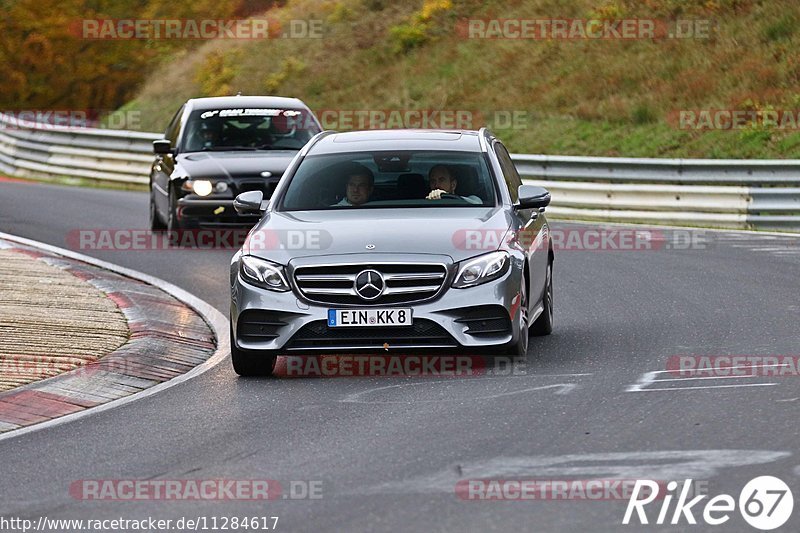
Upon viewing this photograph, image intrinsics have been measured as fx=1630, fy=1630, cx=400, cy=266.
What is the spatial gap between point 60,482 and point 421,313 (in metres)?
3.20

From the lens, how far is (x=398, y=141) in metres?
12.1

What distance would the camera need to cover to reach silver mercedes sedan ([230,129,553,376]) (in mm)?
10273

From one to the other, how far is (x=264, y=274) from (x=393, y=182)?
5.24 ft

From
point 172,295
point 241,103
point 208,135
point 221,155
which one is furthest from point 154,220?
point 172,295

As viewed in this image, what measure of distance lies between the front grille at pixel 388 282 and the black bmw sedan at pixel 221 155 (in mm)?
8785

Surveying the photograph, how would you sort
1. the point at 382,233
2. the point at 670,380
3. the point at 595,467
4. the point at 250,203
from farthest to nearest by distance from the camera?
1. the point at 250,203
2. the point at 382,233
3. the point at 670,380
4. the point at 595,467

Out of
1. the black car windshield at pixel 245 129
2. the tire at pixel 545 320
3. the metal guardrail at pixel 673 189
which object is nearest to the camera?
the tire at pixel 545 320

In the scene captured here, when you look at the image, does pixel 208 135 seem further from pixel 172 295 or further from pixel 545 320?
pixel 545 320

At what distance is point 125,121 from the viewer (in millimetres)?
46031

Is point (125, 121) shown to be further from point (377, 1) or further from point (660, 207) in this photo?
point (660, 207)

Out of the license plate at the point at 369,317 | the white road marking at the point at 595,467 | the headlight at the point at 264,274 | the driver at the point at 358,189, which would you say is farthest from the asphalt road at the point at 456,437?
the driver at the point at 358,189

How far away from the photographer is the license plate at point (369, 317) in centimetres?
Answer: 1023

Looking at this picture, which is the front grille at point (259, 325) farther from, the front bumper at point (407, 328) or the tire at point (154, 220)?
the tire at point (154, 220)

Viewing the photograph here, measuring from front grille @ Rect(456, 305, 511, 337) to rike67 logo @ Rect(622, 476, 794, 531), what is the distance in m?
3.28
